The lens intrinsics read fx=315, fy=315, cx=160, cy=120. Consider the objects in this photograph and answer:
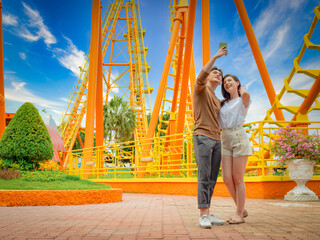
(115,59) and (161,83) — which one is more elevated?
(115,59)

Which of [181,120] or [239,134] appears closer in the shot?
[239,134]

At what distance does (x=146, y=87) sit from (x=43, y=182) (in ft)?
72.7

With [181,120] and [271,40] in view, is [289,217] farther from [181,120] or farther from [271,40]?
[271,40]

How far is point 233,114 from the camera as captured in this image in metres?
3.49

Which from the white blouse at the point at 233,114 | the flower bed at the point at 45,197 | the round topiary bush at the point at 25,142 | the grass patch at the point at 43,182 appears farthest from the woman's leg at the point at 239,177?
the round topiary bush at the point at 25,142

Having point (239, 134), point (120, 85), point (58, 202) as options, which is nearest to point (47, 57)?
point (120, 85)

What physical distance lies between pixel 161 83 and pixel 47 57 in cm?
1297

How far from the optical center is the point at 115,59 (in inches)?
1172

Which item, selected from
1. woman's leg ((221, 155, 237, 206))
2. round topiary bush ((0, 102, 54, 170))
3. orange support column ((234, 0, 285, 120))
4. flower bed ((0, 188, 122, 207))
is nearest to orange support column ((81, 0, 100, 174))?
round topiary bush ((0, 102, 54, 170))

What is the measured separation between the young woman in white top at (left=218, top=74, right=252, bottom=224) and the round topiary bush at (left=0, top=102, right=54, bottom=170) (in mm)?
5322

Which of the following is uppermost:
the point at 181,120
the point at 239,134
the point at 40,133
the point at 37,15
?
the point at 37,15

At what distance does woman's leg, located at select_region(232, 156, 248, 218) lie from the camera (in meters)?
3.42

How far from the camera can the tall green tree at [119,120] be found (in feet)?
96.1

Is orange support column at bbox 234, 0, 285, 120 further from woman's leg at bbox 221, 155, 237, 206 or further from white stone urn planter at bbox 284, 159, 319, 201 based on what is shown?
woman's leg at bbox 221, 155, 237, 206
